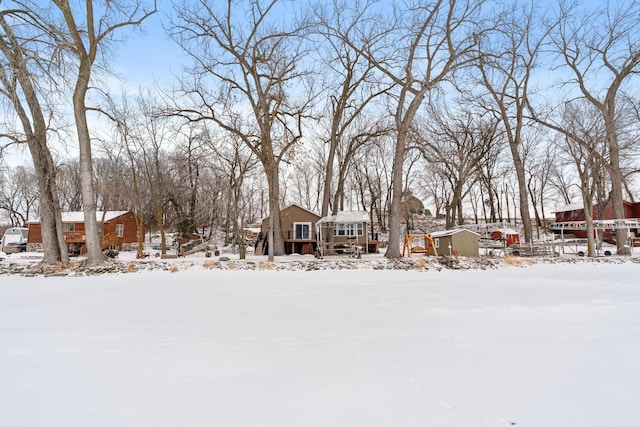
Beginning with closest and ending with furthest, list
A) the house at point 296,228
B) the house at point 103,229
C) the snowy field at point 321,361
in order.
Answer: the snowy field at point 321,361 → the house at point 296,228 → the house at point 103,229

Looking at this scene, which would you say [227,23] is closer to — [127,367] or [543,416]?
[127,367]

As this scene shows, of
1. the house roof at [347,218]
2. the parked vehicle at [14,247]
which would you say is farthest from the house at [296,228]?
the parked vehicle at [14,247]

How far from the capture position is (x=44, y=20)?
38.5ft

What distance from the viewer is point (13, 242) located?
30.1m

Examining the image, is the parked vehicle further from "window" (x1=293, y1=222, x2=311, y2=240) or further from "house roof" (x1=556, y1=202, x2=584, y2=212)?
"house roof" (x1=556, y1=202, x2=584, y2=212)

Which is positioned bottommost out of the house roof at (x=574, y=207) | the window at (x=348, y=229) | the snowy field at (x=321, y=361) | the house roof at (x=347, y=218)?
the snowy field at (x=321, y=361)

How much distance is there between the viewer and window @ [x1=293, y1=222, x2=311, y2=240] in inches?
1039

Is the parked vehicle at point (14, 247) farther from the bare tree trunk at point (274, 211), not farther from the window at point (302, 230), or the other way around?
the bare tree trunk at point (274, 211)

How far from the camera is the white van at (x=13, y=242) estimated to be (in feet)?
96.2

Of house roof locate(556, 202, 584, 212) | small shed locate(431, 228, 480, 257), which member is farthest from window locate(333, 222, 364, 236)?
house roof locate(556, 202, 584, 212)

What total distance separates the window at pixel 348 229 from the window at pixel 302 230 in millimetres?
2892

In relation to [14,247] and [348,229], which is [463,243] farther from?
[14,247]

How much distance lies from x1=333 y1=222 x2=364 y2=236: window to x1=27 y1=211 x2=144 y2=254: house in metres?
18.1

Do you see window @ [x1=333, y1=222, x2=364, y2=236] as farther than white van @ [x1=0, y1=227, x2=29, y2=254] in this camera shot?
No
